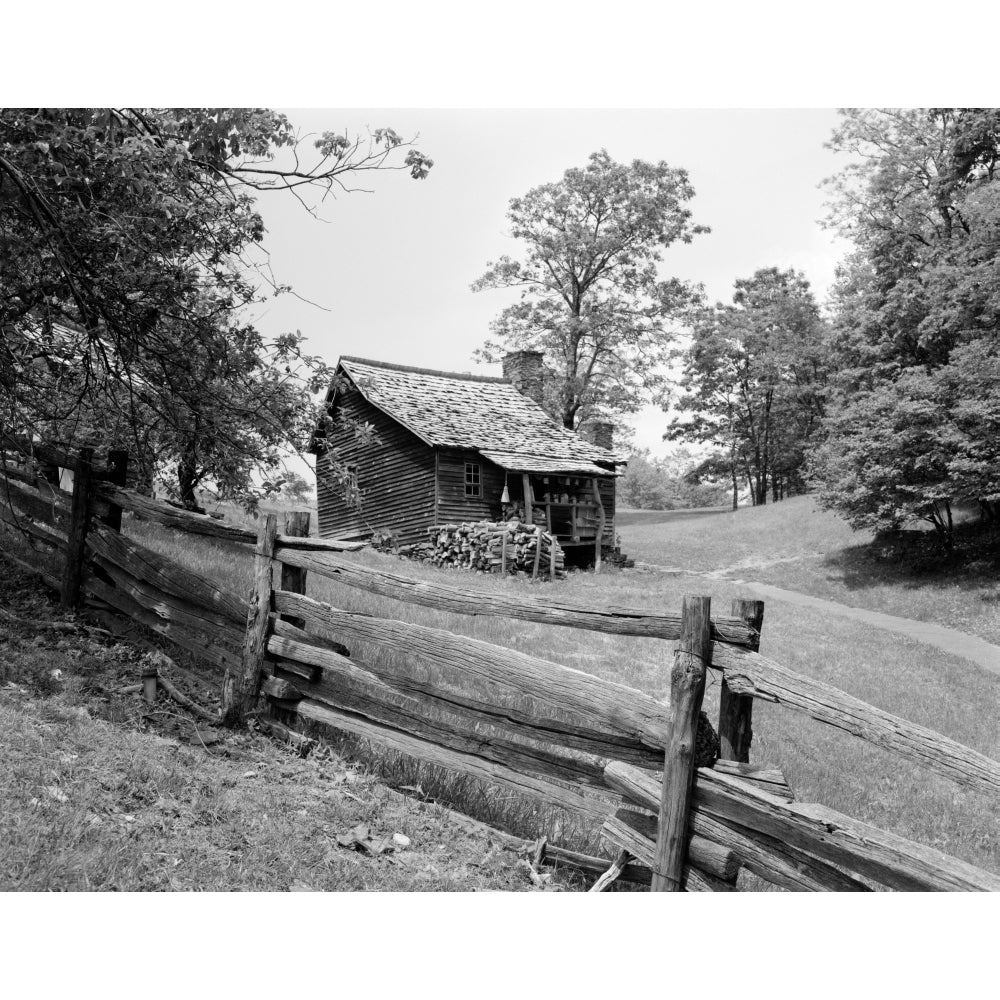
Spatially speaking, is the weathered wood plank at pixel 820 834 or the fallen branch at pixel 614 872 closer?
the weathered wood plank at pixel 820 834

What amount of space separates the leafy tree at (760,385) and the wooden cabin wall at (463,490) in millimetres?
14797

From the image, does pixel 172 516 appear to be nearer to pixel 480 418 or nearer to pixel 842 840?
pixel 842 840


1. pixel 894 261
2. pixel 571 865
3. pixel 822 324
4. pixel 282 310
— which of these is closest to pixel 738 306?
pixel 822 324

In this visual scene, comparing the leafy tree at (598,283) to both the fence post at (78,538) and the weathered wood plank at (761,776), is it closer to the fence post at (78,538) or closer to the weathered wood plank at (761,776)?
the fence post at (78,538)

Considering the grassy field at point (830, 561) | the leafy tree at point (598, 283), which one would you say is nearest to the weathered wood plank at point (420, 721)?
the leafy tree at point (598, 283)

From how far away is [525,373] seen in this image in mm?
25984

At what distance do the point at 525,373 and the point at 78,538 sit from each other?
64.7ft

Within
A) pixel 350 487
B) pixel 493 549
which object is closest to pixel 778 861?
pixel 350 487

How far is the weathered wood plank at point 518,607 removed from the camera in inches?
145

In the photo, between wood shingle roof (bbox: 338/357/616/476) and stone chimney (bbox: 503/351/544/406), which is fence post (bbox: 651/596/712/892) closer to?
wood shingle roof (bbox: 338/357/616/476)

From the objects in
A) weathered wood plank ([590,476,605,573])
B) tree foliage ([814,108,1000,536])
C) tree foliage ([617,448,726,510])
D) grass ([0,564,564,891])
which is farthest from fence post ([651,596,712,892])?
tree foliage ([617,448,726,510])

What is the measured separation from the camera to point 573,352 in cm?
2402

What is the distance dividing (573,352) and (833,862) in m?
21.7

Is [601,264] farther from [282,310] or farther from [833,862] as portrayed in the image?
[833,862]
